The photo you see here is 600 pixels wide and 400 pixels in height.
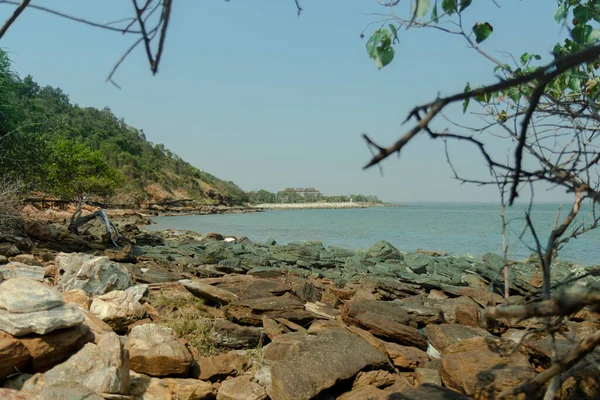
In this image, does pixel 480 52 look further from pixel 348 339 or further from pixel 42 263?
pixel 42 263

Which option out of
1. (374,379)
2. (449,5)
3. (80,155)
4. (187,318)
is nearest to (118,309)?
(187,318)

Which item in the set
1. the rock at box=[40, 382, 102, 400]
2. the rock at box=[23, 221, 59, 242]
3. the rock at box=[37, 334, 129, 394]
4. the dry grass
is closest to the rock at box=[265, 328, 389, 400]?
the dry grass

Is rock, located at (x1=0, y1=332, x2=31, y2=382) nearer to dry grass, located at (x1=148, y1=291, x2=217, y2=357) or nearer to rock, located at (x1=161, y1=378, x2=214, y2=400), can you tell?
rock, located at (x1=161, y1=378, x2=214, y2=400)

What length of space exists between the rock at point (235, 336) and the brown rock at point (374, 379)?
1.55 metres

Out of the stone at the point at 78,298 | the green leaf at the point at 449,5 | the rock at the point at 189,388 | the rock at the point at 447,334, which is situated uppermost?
the green leaf at the point at 449,5

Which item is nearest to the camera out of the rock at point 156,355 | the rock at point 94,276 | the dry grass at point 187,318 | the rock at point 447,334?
the rock at point 156,355

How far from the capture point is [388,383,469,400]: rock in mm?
4166

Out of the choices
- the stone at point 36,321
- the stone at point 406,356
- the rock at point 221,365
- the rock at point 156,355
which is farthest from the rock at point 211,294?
the stone at point 36,321

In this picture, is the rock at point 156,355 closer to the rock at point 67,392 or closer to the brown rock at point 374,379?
the rock at point 67,392

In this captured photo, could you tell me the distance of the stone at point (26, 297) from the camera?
4.37 m

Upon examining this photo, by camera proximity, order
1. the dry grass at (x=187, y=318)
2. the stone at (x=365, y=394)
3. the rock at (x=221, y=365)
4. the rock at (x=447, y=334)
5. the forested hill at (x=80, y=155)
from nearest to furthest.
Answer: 1. the stone at (x=365, y=394)
2. the rock at (x=221, y=365)
3. the dry grass at (x=187, y=318)
4. the rock at (x=447, y=334)
5. the forested hill at (x=80, y=155)

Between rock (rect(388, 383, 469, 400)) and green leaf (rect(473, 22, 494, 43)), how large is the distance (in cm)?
313

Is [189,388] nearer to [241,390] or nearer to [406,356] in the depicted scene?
[241,390]

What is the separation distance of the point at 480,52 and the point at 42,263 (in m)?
8.65
